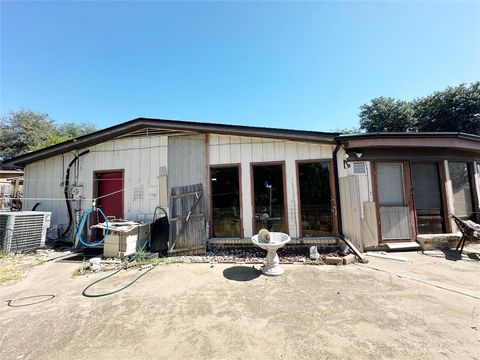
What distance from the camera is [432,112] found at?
1628 centimetres

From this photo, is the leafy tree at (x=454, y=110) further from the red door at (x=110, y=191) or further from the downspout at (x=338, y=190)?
the red door at (x=110, y=191)

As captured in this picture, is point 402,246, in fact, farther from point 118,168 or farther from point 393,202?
point 118,168

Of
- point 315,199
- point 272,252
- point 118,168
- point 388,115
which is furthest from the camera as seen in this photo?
point 388,115

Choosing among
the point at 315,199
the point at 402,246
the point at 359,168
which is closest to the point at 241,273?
the point at 315,199

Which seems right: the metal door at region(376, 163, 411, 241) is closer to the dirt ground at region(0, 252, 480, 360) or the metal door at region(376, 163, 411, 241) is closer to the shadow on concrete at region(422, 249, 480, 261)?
the shadow on concrete at region(422, 249, 480, 261)

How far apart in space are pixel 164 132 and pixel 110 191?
8.25ft

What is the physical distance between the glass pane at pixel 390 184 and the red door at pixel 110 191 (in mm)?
7254

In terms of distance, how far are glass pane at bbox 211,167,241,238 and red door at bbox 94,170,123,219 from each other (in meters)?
2.94

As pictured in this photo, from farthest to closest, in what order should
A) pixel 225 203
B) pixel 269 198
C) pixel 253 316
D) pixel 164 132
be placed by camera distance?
pixel 164 132, pixel 225 203, pixel 269 198, pixel 253 316

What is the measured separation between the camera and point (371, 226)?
5453 mm

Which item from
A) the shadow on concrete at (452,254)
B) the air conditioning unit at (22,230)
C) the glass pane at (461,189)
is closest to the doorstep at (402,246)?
the shadow on concrete at (452,254)

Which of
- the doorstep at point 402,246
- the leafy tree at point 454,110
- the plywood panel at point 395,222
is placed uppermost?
the leafy tree at point 454,110

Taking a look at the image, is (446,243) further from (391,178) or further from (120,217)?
(120,217)

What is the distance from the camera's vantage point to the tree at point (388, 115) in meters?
17.5
